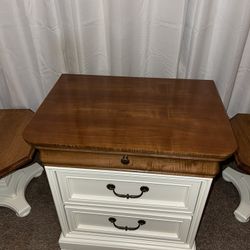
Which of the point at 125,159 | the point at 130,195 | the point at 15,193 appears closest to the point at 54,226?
the point at 15,193

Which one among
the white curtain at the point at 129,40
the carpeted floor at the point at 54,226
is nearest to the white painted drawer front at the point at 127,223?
the carpeted floor at the point at 54,226

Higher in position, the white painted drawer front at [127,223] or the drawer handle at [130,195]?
the drawer handle at [130,195]

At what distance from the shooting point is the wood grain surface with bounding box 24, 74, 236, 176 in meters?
0.75

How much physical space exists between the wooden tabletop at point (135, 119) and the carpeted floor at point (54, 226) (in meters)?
0.66

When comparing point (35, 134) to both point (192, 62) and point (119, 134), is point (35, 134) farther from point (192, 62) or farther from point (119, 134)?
point (192, 62)

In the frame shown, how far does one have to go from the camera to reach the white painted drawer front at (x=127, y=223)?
96cm

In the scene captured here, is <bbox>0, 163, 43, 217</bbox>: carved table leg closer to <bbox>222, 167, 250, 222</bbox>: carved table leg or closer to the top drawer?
the top drawer

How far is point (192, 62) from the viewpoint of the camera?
125 cm

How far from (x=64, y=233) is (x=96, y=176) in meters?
0.40

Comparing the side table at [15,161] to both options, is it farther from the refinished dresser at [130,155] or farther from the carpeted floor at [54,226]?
the refinished dresser at [130,155]

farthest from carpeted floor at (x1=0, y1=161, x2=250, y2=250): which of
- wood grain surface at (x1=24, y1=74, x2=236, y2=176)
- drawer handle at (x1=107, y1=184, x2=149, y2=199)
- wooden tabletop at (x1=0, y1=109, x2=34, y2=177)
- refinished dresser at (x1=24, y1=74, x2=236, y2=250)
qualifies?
wood grain surface at (x1=24, y1=74, x2=236, y2=176)

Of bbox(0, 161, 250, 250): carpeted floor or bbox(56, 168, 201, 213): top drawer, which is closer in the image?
bbox(56, 168, 201, 213): top drawer

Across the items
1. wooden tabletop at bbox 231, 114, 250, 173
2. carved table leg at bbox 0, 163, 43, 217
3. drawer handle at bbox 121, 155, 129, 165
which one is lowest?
carved table leg at bbox 0, 163, 43, 217

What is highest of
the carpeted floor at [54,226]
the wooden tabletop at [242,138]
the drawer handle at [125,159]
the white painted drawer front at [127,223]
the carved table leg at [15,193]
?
the drawer handle at [125,159]
